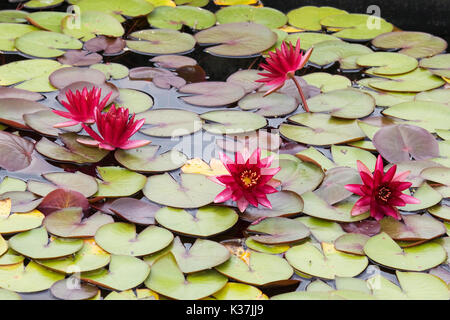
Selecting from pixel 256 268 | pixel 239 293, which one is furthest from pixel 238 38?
pixel 239 293

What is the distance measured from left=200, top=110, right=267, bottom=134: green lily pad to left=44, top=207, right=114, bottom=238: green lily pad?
2.44 ft

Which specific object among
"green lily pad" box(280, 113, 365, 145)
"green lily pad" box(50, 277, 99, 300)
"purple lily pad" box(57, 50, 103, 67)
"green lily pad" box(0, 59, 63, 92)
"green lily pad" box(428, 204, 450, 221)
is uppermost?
"purple lily pad" box(57, 50, 103, 67)

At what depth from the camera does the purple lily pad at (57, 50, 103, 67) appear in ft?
10.4

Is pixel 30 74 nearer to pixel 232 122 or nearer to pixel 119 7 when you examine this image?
pixel 119 7

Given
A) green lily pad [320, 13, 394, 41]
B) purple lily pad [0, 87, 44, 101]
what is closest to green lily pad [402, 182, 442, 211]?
green lily pad [320, 13, 394, 41]

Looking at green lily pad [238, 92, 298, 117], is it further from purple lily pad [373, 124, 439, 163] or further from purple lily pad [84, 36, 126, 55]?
purple lily pad [84, 36, 126, 55]

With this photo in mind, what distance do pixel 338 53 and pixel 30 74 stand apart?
171cm

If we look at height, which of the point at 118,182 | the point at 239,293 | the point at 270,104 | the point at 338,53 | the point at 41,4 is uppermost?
the point at 41,4

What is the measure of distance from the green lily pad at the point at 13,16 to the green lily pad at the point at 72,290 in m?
2.26

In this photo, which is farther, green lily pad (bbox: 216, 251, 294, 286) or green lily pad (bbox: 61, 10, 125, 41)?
green lily pad (bbox: 61, 10, 125, 41)

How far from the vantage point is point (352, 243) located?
6.73ft

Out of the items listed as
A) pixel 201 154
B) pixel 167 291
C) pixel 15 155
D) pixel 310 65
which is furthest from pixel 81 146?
pixel 310 65

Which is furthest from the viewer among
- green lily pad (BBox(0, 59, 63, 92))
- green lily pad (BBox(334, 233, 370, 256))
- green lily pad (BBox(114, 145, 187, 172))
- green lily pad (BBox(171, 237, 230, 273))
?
green lily pad (BBox(0, 59, 63, 92))

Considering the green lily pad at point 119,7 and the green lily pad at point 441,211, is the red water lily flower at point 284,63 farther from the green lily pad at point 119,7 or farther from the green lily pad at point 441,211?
the green lily pad at point 119,7
